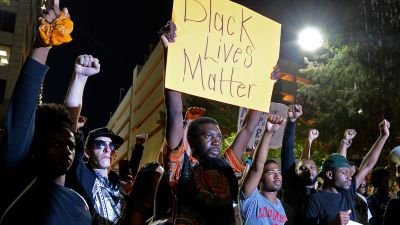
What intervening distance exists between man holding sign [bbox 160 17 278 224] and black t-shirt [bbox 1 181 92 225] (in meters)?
0.91

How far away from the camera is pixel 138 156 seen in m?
6.23

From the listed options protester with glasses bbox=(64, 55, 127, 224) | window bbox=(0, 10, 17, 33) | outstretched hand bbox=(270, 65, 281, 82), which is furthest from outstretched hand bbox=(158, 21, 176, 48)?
window bbox=(0, 10, 17, 33)

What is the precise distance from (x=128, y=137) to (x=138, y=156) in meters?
72.3

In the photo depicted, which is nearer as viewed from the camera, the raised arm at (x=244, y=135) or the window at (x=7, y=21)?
the raised arm at (x=244, y=135)

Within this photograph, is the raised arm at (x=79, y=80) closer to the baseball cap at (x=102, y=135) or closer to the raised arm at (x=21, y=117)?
the raised arm at (x=21, y=117)

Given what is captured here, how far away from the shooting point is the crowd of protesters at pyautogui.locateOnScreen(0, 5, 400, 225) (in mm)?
2014

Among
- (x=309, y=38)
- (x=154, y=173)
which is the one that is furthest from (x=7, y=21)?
(x=154, y=173)

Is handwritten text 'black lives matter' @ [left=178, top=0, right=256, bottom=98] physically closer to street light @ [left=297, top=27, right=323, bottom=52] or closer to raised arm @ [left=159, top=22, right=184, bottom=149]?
raised arm @ [left=159, top=22, right=184, bottom=149]

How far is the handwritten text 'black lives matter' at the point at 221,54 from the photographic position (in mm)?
3824

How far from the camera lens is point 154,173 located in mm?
4070

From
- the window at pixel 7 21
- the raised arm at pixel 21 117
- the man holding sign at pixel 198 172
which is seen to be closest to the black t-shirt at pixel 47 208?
the raised arm at pixel 21 117

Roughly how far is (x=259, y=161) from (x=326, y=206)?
3.73ft

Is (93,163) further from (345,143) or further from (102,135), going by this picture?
(345,143)

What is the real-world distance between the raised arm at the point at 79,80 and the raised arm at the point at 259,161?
157 cm
